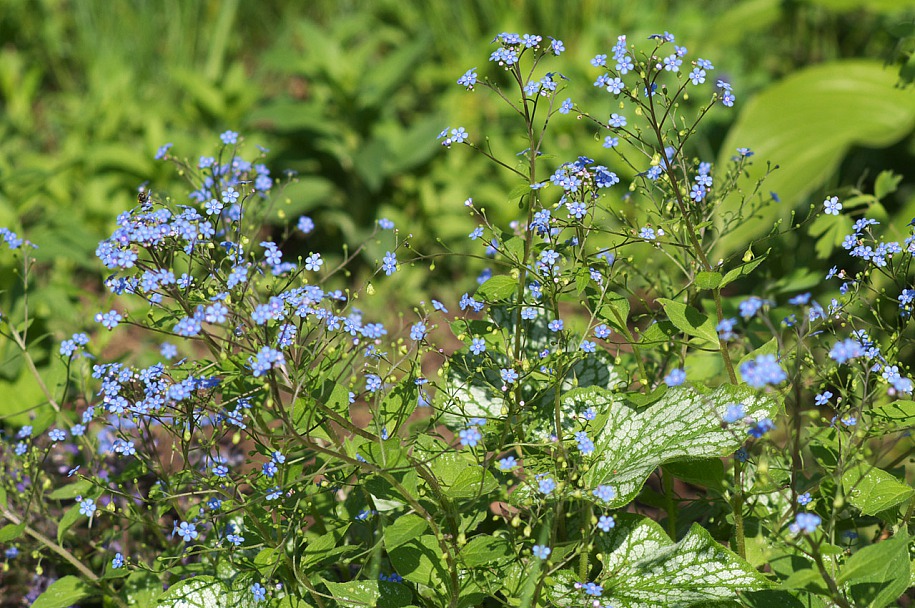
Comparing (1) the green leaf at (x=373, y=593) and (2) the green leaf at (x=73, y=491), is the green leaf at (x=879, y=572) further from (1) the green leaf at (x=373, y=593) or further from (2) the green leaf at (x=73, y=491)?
(2) the green leaf at (x=73, y=491)

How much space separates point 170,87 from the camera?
5.40m

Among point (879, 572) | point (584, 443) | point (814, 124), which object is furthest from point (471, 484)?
point (814, 124)

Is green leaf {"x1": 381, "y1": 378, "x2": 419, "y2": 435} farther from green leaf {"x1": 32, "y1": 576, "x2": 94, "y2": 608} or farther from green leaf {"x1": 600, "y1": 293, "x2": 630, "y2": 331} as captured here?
green leaf {"x1": 32, "y1": 576, "x2": 94, "y2": 608}

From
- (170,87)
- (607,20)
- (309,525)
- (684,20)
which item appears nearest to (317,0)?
(170,87)

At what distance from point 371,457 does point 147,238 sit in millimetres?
559

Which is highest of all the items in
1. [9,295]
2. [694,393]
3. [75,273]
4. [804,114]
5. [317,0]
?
[317,0]

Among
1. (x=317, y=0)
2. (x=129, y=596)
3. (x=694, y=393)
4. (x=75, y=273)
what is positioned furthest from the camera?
(x=317, y=0)

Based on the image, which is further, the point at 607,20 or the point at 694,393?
the point at 607,20

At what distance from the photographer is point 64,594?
6.10 ft

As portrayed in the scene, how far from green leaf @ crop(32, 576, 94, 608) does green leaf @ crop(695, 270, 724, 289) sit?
1.39 m

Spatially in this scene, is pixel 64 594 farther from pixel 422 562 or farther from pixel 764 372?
pixel 764 372

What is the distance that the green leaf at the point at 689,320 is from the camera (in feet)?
5.36

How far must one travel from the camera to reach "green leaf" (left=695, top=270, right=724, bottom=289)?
1.56m

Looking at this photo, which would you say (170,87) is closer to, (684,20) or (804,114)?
(684,20)
